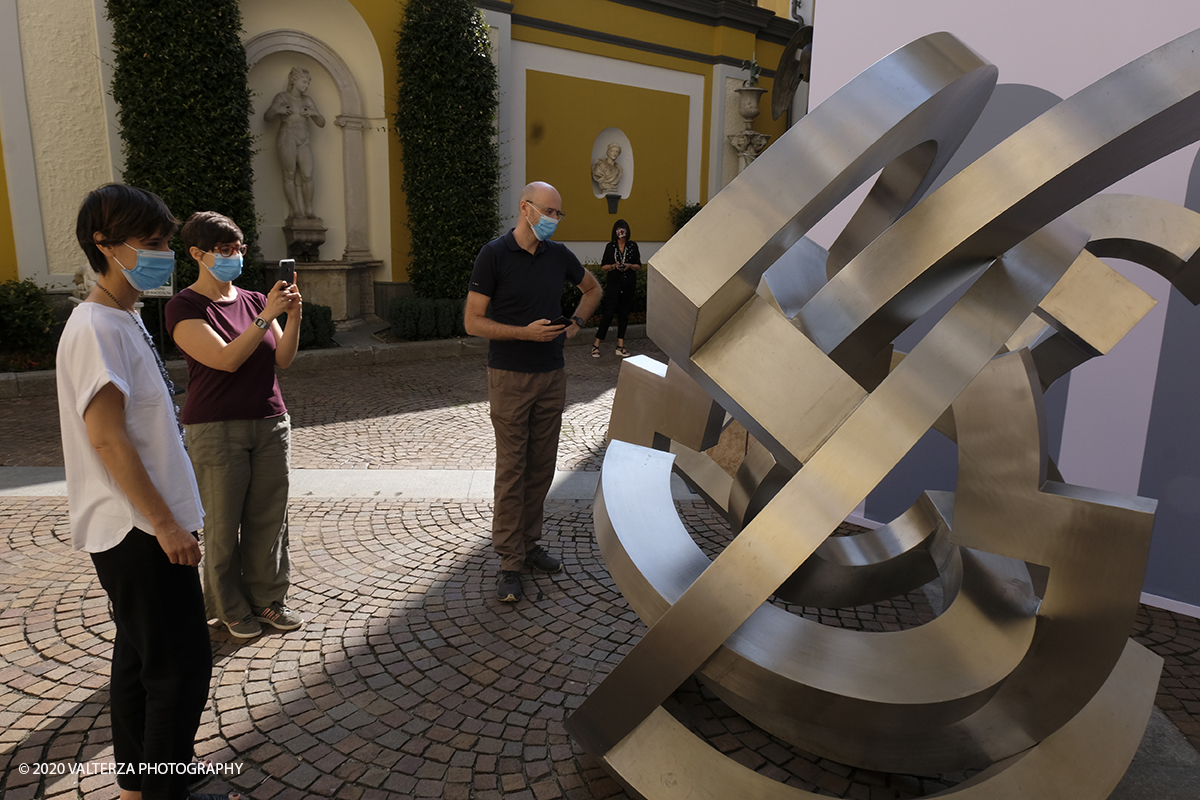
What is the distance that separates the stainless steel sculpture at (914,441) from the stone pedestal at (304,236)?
39.4 ft

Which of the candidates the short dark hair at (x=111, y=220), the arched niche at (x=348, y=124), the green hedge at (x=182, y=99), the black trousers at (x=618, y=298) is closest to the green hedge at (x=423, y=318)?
the arched niche at (x=348, y=124)

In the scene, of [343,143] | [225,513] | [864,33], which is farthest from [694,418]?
[343,143]

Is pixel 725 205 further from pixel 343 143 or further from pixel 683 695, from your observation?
pixel 343 143

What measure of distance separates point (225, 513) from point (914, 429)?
2962mm

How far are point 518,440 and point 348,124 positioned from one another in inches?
437

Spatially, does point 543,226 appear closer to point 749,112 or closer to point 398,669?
point 398,669

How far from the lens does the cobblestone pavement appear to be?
2.90 metres

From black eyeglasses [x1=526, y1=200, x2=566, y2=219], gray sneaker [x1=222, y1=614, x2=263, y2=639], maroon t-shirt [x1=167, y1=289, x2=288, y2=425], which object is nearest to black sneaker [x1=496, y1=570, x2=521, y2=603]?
gray sneaker [x1=222, y1=614, x2=263, y2=639]

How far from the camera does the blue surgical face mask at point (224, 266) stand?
337 centimetres

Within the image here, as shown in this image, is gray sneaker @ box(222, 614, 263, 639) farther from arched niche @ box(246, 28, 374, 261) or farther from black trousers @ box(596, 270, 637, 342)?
arched niche @ box(246, 28, 374, 261)

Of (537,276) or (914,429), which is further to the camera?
(537,276)

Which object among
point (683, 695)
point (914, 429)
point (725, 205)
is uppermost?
point (725, 205)

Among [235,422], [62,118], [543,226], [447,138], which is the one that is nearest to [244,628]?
[235,422]

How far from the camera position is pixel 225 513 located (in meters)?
3.56
